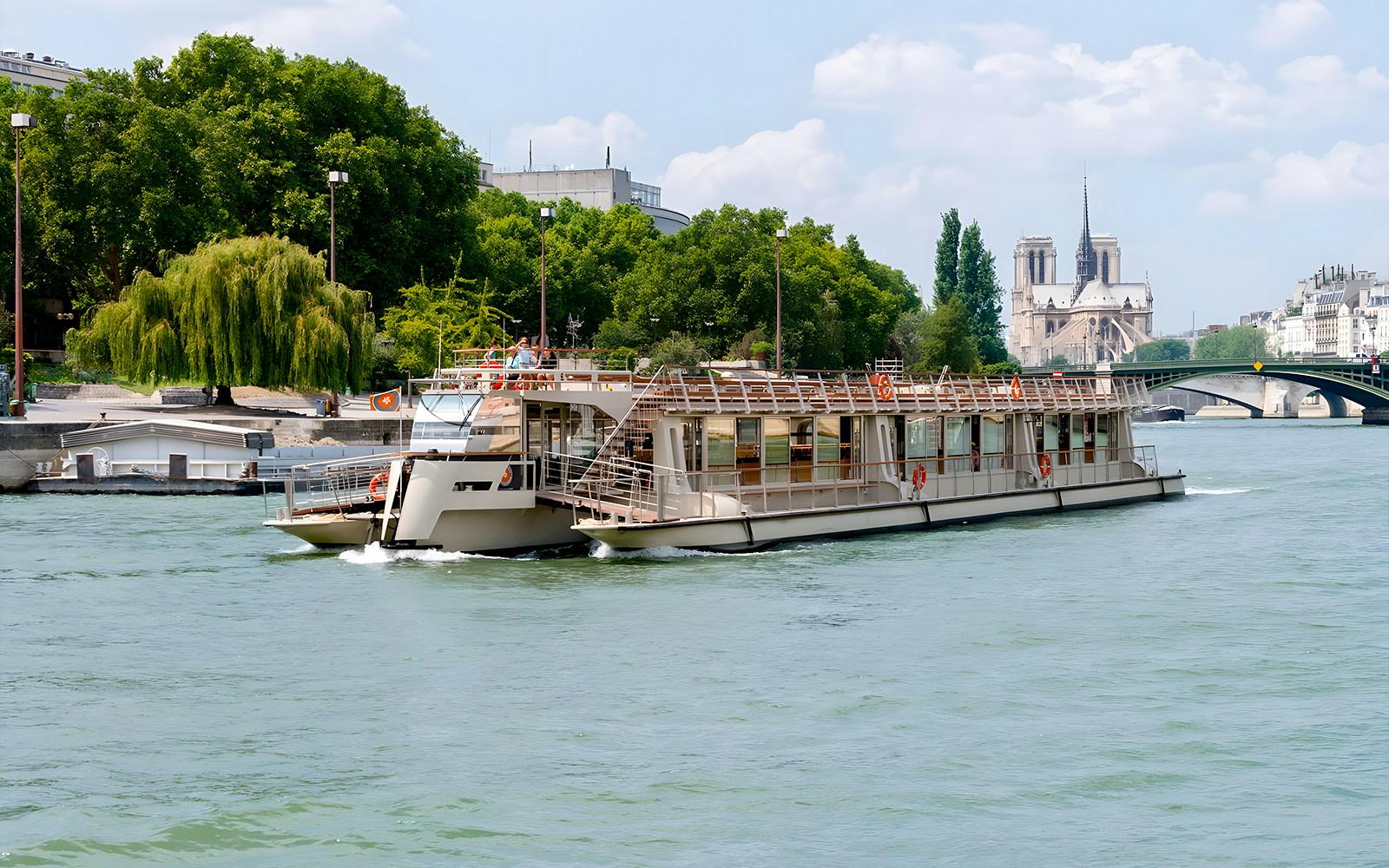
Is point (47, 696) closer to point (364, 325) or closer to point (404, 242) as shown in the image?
point (364, 325)

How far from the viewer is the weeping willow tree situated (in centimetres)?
5328

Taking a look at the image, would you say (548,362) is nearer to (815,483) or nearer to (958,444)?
(815,483)

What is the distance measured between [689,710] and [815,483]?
1667 cm

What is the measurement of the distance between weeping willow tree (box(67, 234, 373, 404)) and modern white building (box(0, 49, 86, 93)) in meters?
66.8

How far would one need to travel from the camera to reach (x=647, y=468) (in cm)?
3003

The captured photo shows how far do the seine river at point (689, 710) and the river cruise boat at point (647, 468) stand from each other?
2.96 feet

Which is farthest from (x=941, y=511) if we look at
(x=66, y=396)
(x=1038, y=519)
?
(x=66, y=396)

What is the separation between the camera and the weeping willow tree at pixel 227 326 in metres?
53.3

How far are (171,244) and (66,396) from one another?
9.39m

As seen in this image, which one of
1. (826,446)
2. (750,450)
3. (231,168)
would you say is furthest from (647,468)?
(231,168)

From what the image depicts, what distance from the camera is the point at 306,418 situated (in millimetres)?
52031

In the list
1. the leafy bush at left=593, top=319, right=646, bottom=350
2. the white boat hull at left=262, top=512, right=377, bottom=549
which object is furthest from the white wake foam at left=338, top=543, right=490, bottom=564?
the leafy bush at left=593, top=319, right=646, bottom=350

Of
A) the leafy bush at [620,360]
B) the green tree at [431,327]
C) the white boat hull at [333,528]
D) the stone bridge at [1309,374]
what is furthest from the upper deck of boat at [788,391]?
the stone bridge at [1309,374]

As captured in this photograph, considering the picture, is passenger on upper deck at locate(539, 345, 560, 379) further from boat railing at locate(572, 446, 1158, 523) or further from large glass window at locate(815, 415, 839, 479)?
large glass window at locate(815, 415, 839, 479)
